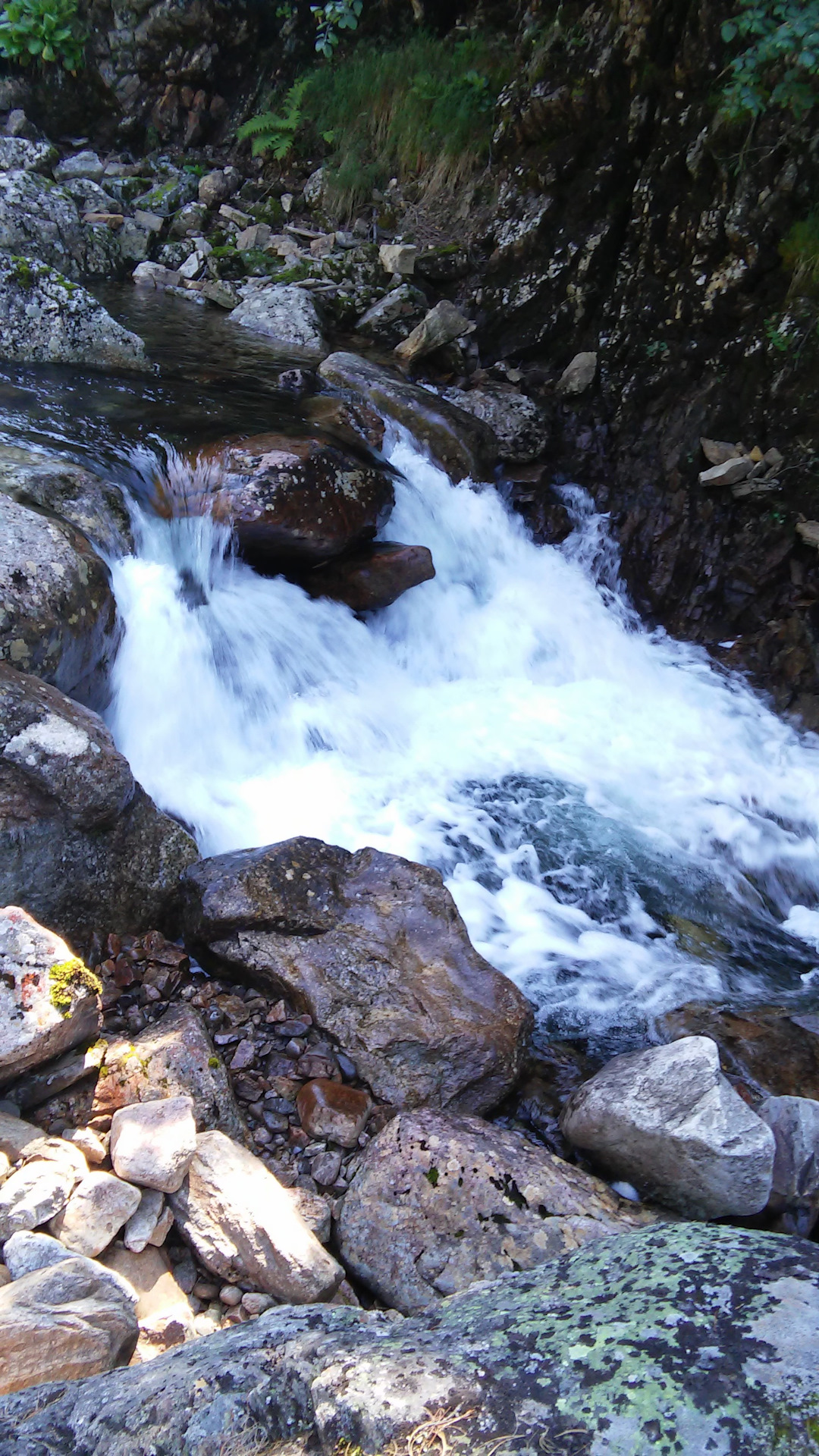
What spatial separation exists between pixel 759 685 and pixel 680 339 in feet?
10.4

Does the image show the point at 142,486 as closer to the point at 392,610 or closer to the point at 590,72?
the point at 392,610

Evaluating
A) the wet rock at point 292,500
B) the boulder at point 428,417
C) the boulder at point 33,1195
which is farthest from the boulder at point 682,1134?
the boulder at point 428,417

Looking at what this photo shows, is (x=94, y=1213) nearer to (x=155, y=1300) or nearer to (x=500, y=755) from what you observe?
(x=155, y=1300)

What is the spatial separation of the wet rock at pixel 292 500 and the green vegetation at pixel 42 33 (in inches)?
426

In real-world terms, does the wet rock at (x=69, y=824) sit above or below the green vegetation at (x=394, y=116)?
below

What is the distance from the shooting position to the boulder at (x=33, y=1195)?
2076 mm

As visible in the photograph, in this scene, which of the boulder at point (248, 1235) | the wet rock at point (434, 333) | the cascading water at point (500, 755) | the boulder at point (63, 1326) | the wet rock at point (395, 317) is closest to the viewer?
the boulder at point (63, 1326)

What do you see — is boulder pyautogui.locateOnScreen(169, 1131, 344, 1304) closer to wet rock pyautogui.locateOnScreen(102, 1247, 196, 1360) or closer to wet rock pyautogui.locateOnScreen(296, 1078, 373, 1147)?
wet rock pyautogui.locateOnScreen(102, 1247, 196, 1360)

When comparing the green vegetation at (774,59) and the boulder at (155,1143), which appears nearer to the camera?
the boulder at (155,1143)

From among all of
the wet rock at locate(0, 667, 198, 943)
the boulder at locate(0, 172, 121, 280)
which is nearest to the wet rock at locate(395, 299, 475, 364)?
the boulder at locate(0, 172, 121, 280)

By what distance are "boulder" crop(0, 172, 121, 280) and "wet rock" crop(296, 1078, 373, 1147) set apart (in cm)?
731

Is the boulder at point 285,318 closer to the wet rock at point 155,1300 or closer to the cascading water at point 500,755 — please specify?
the cascading water at point 500,755

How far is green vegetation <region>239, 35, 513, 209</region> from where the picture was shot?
9.80 metres

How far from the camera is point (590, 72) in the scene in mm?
7680
